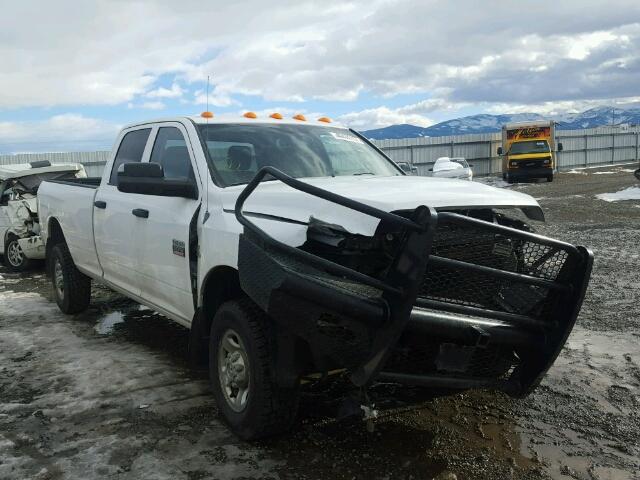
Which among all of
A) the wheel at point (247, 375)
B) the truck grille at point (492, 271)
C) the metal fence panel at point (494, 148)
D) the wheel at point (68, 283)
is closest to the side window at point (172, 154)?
the wheel at point (247, 375)

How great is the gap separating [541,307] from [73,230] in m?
4.79

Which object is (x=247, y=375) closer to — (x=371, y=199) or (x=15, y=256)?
(x=371, y=199)

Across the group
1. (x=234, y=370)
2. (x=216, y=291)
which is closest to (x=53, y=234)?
(x=216, y=291)

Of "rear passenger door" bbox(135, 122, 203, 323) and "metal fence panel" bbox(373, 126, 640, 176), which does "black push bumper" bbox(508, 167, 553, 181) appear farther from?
"rear passenger door" bbox(135, 122, 203, 323)

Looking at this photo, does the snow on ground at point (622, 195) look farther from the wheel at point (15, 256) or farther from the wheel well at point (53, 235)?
the wheel well at point (53, 235)

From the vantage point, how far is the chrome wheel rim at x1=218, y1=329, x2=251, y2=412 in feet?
11.4

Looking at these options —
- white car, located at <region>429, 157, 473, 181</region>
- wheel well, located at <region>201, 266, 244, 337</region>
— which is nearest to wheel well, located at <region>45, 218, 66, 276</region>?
wheel well, located at <region>201, 266, 244, 337</region>

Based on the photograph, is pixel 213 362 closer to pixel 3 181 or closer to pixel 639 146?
pixel 3 181

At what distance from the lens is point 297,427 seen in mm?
3754

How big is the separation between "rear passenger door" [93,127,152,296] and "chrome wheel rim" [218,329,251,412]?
153 centimetres

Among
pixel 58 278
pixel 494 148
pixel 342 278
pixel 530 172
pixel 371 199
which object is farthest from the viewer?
pixel 494 148

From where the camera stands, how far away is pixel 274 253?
9.86 feet

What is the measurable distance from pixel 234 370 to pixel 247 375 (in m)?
0.13

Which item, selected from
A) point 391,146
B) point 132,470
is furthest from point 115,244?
point 391,146
